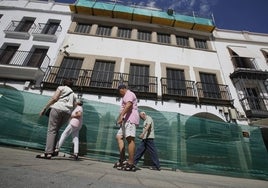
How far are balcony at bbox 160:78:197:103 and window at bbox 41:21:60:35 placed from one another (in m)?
9.37

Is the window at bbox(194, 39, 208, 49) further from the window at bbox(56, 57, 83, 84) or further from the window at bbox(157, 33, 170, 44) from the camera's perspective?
the window at bbox(56, 57, 83, 84)

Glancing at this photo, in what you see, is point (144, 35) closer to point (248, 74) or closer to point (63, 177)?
point (248, 74)

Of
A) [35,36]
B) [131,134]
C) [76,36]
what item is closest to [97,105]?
[131,134]

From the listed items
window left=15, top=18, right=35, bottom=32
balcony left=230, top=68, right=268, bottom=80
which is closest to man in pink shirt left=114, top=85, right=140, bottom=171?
balcony left=230, top=68, right=268, bottom=80

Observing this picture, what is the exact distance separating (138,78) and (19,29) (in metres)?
9.93

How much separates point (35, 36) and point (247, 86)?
51.4 ft

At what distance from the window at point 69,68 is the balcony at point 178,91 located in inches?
220

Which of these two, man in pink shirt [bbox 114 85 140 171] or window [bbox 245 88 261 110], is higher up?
window [bbox 245 88 261 110]

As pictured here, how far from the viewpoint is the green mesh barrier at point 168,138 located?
16.5 feet

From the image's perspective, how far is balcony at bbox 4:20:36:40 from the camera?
1121 cm

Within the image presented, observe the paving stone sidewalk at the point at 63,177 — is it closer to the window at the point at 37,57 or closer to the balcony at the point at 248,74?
the window at the point at 37,57

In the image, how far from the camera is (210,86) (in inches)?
421

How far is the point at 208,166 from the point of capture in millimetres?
5219

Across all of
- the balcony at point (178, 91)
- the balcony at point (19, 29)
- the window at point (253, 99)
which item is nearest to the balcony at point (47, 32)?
the balcony at point (19, 29)
